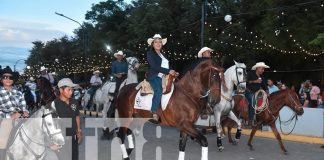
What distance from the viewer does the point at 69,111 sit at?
24.2ft

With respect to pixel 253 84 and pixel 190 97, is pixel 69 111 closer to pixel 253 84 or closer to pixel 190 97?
pixel 190 97

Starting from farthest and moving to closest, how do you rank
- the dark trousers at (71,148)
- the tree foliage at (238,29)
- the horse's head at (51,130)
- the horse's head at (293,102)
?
the tree foliage at (238,29) → the horse's head at (293,102) → the dark trousers at (71,148) → the horse's head at (51,130)

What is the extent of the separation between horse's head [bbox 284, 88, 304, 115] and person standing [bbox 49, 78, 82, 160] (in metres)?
7.51

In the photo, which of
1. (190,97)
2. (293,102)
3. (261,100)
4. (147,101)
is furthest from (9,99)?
(293,102)

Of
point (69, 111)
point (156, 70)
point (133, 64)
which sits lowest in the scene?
point (69, 111)

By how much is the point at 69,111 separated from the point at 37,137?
1.20 m

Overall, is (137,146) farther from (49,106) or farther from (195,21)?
(195,21)

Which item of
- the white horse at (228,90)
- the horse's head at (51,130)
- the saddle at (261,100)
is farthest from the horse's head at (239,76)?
the horse's head at (51,130)

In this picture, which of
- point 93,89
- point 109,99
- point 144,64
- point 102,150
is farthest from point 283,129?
point 144,64

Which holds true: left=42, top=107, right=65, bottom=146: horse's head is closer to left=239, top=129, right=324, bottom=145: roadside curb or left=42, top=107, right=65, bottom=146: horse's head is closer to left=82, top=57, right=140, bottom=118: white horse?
left=82, top=57, right=140, bottom=118: white horse

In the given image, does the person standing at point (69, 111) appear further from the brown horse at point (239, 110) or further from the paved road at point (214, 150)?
the brown horse at point (239, 110)

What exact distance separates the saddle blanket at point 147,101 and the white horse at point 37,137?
3.86 metres

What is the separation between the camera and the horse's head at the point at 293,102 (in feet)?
43.2

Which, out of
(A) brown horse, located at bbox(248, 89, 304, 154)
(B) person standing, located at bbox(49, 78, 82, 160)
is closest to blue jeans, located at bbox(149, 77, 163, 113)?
(B) person standing, located at bbox(49, 78, 82, 160)
